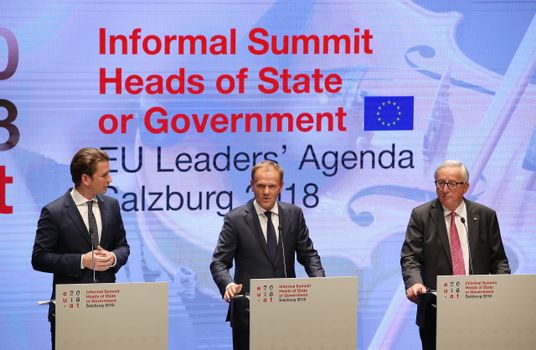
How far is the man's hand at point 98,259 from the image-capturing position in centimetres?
517

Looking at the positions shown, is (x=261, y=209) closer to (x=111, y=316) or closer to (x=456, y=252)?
(x=456, y=252)

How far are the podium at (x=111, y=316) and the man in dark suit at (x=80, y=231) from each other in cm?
58

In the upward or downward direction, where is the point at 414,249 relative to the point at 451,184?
downward

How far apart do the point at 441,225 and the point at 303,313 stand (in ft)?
3.49

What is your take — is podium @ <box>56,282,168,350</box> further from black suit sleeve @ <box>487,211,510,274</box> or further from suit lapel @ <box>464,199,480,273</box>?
black suit sleeve @ <box>487,211,510,274</box>

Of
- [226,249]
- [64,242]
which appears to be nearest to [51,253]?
[64,242]

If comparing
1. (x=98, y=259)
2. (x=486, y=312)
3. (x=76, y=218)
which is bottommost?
(x=486, y=312)

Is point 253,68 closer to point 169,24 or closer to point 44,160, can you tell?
point 169,24

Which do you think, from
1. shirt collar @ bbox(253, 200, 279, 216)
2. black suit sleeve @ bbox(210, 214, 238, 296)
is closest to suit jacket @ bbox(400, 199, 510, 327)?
shirt collar @ bbox(253, 200, 279, 216)

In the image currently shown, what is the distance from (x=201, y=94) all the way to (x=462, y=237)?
7.57 feet

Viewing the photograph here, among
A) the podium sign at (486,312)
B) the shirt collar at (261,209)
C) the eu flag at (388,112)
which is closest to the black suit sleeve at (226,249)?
the shirt collar at (261,209)

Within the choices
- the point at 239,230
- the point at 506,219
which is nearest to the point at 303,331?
the point at 239,230

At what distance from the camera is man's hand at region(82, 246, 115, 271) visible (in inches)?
204

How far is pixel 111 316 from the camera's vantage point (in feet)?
15.3
